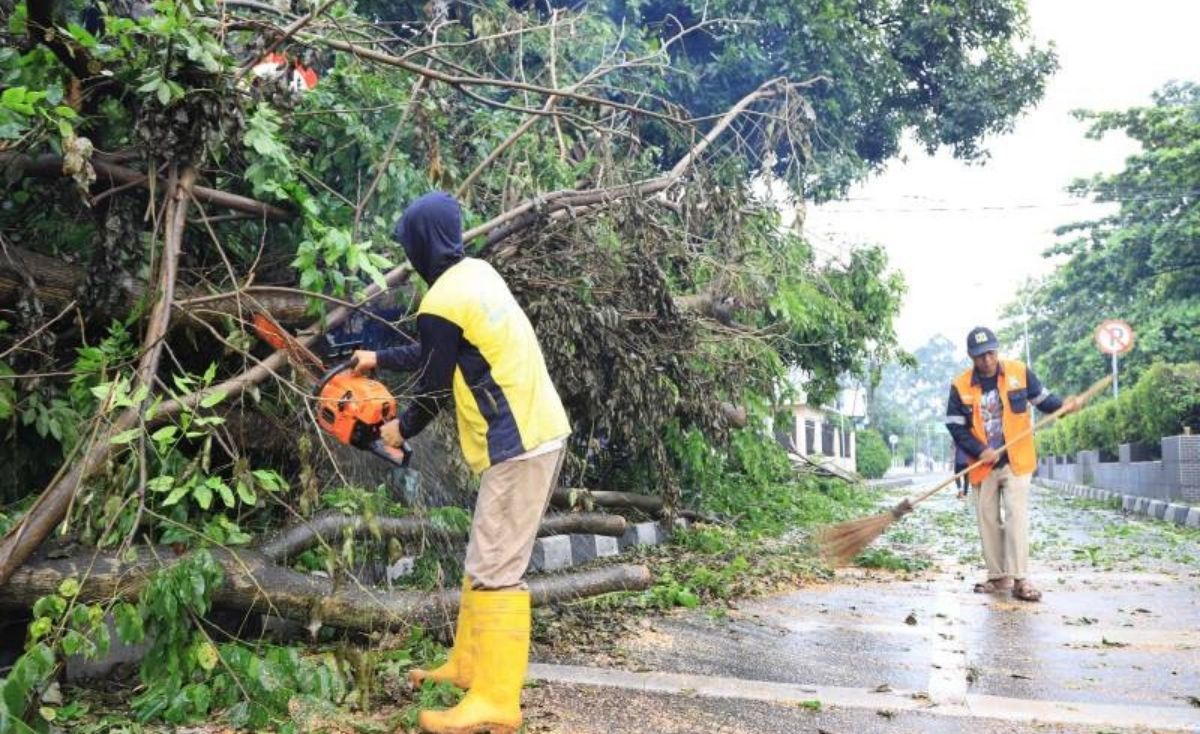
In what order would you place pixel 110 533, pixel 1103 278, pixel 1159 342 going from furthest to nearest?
pixel 1103 278, pixel 1159 342, pixel 110 533

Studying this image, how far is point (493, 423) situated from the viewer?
12.2 feet

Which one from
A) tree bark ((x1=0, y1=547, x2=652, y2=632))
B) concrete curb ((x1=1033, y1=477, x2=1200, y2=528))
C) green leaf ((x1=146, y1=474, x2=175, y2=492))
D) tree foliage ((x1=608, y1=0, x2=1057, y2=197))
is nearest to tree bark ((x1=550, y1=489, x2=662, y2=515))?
tree bark ((x1=0, y1=547, x2=652, y2=632))

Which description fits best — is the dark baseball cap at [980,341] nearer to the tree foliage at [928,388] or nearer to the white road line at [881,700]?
the white road line at [881,700]

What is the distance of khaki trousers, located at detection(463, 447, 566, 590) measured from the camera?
365 cm

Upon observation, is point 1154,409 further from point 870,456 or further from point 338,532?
point 870,456

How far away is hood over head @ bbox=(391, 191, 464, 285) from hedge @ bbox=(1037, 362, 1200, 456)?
15.2 meters

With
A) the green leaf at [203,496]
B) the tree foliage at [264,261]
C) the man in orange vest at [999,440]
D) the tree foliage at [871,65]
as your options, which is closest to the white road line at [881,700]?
the tree foliage at [264,261]

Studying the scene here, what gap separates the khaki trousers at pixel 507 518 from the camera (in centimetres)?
365

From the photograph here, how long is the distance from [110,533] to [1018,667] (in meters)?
4.11

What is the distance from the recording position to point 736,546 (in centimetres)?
927

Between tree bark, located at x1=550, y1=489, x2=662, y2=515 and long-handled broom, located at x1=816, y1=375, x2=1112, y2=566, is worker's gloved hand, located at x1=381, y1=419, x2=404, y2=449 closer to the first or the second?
tree bark, located at x1=550, y1=489, x2=662, y2=515

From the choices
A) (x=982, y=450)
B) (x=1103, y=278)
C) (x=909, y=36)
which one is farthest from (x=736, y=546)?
(x=1103, y=278)

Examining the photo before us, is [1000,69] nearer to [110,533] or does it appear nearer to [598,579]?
[598,579]

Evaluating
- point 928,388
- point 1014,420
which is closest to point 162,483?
point 1014,420
